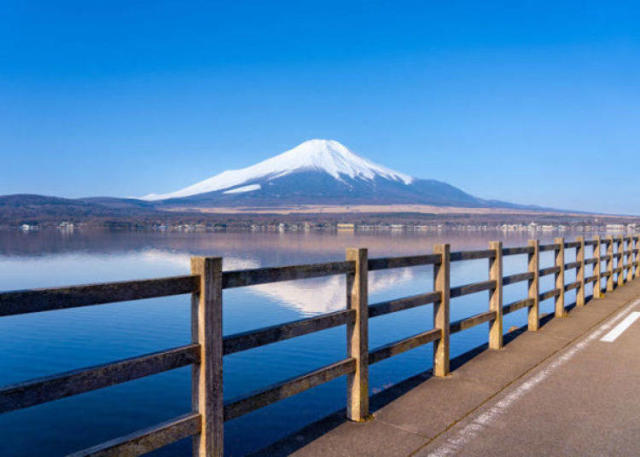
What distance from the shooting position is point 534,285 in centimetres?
902

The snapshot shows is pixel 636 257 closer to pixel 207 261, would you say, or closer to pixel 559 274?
pixel 559 274

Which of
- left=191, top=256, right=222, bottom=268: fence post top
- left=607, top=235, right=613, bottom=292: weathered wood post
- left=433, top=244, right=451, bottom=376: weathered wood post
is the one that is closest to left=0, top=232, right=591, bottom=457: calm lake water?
left=433, top=244, right=451, bottom=376: weathered wood post

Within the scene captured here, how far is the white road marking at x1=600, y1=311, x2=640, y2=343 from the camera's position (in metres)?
8.51

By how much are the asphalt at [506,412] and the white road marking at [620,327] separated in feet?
1.71

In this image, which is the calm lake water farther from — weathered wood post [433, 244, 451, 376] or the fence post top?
the fence post top

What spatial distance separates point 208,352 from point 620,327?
26.8 ft

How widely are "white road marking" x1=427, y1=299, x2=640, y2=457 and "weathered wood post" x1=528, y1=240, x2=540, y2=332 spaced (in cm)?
112

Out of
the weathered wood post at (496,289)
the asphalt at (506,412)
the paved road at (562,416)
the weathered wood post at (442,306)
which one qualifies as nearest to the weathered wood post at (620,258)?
the asphalt at (506,412)

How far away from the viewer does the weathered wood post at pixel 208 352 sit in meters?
3.70

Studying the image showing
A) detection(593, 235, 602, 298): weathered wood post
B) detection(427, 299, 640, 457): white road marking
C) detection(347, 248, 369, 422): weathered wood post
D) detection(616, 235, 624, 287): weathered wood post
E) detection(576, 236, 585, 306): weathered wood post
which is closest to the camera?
detection(427, 299, 640, 457): white road marking

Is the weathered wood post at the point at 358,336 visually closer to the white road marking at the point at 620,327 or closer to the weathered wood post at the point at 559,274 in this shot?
the white road marking at the point at 620,327

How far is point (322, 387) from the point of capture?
36.4ft

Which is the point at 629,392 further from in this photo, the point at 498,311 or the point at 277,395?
the point at 277,395

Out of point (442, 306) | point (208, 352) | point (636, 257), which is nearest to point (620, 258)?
point (636, 257)
